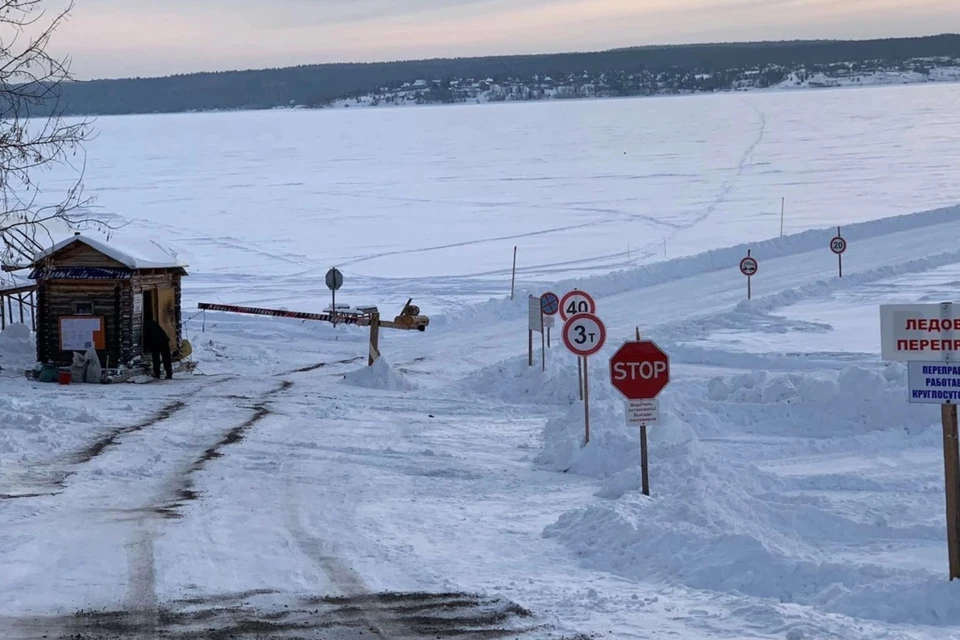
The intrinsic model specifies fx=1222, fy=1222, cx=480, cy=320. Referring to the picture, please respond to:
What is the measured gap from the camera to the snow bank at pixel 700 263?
112ft

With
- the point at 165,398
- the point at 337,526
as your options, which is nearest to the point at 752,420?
the point at 337,526

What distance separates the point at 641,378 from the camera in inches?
471

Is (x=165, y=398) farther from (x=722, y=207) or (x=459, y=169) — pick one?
(x=459, y=169)

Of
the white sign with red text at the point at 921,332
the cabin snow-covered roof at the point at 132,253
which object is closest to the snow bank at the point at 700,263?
the cabin snow-covered roof at the point at 132,253

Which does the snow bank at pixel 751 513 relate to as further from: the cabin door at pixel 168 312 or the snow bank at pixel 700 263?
the snow bank at pixel 700 263

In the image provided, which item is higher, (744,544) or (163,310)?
(163,310)

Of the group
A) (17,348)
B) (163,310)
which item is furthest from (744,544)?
(17,348)

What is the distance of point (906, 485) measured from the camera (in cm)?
1309

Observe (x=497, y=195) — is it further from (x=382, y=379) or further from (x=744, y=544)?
(x=744, y=544)

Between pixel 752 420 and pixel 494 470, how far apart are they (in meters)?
4.61

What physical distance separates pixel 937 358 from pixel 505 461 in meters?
7.67

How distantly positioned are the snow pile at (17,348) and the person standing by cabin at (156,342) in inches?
108

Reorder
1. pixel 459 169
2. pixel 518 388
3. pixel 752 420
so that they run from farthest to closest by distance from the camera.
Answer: pixel 459 169 < pixel 518 388 < pixel 752 420

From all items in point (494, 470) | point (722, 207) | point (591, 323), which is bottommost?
point (494, 470)
